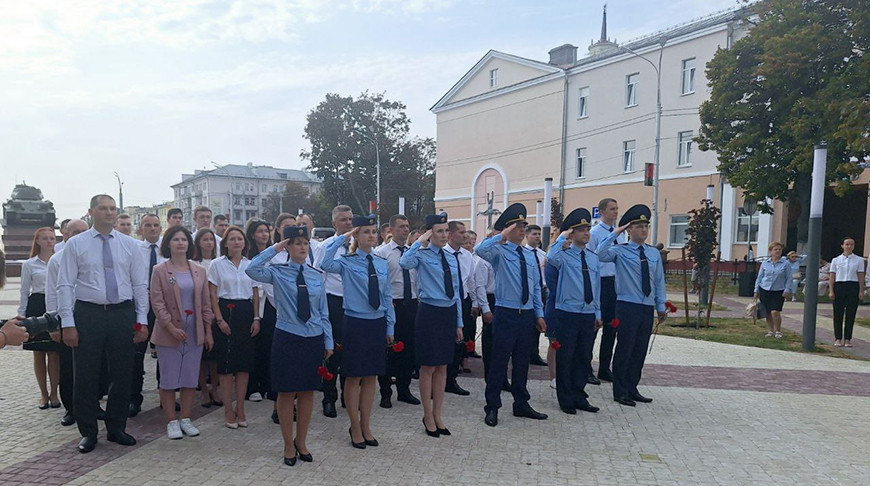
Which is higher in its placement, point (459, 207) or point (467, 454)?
point (459, 207)

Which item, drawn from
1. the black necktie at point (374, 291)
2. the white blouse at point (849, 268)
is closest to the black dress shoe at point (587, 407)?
the black necktie at point (374, 291)

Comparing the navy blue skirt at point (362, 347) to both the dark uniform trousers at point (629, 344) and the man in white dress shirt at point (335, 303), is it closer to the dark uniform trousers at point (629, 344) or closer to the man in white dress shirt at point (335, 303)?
the man in white dress shirt at point (335, 303)

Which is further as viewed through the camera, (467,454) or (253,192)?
(253,192)

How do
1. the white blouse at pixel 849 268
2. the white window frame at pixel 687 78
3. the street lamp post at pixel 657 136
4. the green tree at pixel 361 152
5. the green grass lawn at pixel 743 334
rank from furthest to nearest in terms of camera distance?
the green tree at pixel 361 152
the white window frame at pixel 687 78
the street lamp post at pixel 657 136
the green grass lawn at pixel 743 334
the white blouse at pixel 849 268

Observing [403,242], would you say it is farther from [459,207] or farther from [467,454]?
[459,207]

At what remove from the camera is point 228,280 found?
5469 millimetres

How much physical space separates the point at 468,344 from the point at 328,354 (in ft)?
8.76

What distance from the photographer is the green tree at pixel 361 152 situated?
171 feet

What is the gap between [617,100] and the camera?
104 ft

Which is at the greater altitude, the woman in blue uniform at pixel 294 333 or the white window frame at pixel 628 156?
the white window frame at pixel 628 156

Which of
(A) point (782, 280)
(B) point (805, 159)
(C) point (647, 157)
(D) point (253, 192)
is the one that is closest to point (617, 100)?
(C) point (647, 157)

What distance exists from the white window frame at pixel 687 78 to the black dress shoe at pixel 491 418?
2664 cm

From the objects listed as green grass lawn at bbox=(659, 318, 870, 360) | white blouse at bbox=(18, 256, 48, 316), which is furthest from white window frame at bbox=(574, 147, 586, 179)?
white blouse at bbox=(18, 256, 48, 316)

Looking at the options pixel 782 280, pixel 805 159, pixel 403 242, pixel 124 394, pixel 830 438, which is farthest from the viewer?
pixel 805 159
